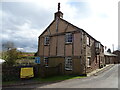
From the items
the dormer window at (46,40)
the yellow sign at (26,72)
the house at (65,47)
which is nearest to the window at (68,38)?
the house at (65,47)

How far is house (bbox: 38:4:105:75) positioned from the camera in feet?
53.4

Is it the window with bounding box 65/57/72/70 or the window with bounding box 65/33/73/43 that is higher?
the window with bounding box 65/33/73/43

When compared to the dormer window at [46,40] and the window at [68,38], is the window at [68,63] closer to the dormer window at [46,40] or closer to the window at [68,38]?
the window at [68,38]

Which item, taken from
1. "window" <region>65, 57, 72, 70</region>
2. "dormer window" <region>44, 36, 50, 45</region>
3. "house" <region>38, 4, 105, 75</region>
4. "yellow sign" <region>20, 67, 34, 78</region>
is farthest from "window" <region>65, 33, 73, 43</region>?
"yellow sign" <region>20, 67, 34, 78</region>

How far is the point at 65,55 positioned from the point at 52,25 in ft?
22.4

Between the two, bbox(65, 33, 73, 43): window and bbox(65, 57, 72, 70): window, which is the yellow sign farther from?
bbox(65, 33, 73, 43): window

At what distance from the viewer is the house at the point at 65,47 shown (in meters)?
16.3

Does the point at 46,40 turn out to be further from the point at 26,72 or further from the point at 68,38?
the point at 26,72

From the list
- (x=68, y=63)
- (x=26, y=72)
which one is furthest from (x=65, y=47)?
(x=26, y=72)

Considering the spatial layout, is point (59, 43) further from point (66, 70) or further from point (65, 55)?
A: point (66, 70)

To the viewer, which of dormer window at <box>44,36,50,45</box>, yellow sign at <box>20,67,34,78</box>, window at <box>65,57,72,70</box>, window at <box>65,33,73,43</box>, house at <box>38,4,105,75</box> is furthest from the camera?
dormer window at <box>44,36,50,45</box>

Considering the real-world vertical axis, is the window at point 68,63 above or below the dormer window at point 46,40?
below

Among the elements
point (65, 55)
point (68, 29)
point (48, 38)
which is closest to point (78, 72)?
point (65, 55)

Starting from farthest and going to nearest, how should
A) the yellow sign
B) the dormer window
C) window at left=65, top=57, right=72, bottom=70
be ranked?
the dormer window → window at left=65, top=57, right=72, bottom=70 → the yellow sign
